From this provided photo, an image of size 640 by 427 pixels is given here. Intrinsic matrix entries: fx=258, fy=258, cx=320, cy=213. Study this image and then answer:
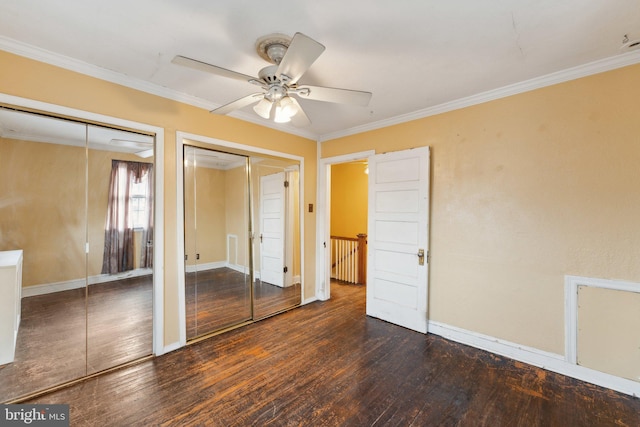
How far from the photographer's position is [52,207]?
207 centimetres

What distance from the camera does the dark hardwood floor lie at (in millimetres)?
1771

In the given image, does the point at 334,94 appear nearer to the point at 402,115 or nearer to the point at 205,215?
the point at 402,115

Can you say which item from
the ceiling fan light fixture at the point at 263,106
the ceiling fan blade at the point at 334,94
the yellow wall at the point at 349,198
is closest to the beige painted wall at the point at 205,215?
the ceiling fan light fixture at the point at 263,106

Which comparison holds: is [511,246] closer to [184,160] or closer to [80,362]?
[184,160]

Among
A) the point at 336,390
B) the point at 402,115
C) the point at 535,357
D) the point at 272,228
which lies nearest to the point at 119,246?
the point at 272,228

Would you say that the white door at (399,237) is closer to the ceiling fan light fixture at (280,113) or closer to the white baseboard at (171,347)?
the ceiling fan light fixture at (280,113)

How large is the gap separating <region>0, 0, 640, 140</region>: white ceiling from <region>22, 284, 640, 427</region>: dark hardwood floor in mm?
2584

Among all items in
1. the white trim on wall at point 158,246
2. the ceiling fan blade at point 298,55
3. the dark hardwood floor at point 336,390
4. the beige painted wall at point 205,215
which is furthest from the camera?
the beige painted wall at point 205,215

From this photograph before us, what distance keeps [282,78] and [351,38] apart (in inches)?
22.5

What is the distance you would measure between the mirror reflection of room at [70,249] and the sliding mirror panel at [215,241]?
382 mm

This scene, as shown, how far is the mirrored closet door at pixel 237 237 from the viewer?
9.30 feet

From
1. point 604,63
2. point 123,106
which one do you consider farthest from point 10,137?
point 604,63

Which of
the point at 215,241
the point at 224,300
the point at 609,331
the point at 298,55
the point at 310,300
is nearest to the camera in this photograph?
the point at 298,55

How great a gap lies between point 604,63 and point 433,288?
8.11 feet
